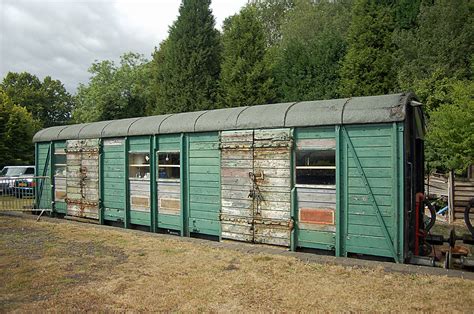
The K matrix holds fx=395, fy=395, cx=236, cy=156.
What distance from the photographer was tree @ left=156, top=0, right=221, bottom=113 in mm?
27609

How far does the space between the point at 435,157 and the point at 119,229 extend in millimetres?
14627

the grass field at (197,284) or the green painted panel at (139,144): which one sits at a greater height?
the green painted panel at (139,144)

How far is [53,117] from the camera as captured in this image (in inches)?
2640

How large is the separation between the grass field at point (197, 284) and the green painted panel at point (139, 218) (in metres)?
1.94

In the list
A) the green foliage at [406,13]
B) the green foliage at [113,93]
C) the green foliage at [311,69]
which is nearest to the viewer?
the green foliage at [311,69]

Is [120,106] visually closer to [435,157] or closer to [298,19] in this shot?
[298,19]

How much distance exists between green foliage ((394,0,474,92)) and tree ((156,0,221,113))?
12274 mm

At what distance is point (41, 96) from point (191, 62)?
44.1 meters

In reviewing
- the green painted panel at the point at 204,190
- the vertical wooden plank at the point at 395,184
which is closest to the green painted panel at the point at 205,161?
the green painted panel at the point at 204,190

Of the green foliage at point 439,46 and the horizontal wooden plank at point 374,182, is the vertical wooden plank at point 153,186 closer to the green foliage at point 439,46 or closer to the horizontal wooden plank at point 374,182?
the horizontal wooden plank at point 374,182

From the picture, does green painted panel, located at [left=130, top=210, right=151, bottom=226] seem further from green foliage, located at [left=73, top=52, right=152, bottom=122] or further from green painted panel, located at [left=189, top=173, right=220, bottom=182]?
green foliage, located at [left=73, top=52, right=152, bottom=122]

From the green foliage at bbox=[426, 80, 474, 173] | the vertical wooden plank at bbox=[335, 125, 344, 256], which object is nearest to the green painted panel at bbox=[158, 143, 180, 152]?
the vertical wooden plank at bbox=[335, 125, 344, 256]

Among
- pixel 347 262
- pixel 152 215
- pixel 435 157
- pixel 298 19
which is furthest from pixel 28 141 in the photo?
pixel 347 262

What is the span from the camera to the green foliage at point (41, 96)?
195ft
